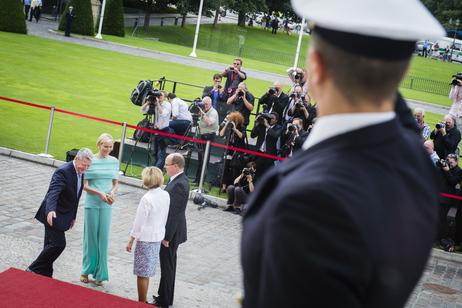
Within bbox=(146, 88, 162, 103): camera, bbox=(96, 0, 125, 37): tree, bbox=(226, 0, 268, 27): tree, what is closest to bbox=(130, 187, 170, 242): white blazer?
bbox=(146, 88, 162, 103): camera

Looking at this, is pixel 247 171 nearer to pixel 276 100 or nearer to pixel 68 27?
pixel 276 100

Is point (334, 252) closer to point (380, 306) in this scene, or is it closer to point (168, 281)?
point (380, 306)

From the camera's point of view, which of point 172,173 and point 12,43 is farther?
point 12,43

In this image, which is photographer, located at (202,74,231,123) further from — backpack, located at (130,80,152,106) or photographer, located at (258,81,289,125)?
backpack, located at (130,80,152,106)

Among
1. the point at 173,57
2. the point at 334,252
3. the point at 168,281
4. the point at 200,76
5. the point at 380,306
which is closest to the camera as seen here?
the point at 334,252

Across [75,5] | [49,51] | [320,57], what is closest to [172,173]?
[320,57]

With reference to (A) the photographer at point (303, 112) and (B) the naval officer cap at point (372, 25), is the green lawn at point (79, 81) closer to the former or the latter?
(A) the photographer at point (303, 112)

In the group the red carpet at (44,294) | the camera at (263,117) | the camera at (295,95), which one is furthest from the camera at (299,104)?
the red carpet at (44,294)

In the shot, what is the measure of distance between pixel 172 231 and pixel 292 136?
5497mm

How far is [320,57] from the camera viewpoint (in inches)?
58.8

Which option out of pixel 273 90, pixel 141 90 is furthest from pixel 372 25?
pixel 141 90

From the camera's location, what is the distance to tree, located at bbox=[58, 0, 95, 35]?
44.2m

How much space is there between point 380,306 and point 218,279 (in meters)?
9.09

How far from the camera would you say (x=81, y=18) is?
1759 inches
